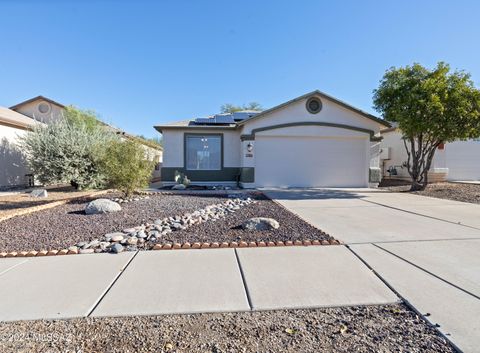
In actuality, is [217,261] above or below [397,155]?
below

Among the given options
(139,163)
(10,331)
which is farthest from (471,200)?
(10,331)

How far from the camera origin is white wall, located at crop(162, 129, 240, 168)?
14.1 metres

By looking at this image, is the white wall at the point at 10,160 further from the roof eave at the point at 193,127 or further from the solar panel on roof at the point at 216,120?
the solar panel on roof at the point at 216,120

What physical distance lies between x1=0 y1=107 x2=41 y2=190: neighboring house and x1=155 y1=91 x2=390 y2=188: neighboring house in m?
6.89

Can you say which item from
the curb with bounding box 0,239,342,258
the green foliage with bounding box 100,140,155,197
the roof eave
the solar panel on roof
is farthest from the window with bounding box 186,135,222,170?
the curb with bounding box 0,239,342,258

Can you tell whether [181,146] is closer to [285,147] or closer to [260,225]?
[285,147]

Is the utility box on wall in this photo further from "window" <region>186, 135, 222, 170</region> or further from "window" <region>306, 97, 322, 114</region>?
"window" <region>186, 135, 222, 170</region>

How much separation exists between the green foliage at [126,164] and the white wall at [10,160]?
699 cm

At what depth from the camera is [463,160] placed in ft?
55.7

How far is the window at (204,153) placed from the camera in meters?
14.4

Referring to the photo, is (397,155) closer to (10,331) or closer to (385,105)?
(385,105)

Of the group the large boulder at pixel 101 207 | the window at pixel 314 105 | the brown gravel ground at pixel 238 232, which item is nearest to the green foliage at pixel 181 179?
the large boulder at pixel 101 207

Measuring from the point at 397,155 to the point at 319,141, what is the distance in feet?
26.9

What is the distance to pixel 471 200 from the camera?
31.4ft
